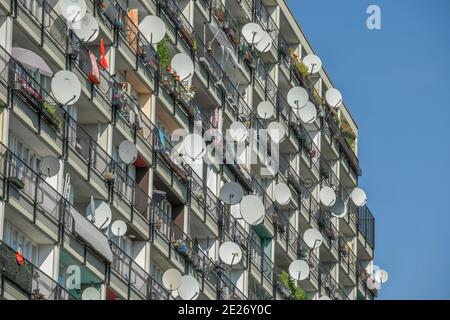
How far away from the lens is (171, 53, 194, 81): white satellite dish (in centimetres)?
6888

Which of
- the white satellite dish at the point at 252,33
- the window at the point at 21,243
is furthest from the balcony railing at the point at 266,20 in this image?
the window at the point at 21,243

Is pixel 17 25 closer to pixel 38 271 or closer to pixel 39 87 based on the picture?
pixel 39 87

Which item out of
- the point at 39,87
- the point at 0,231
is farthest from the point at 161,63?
the point at 0,231

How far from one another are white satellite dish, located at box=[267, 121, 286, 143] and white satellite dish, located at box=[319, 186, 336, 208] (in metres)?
8.03

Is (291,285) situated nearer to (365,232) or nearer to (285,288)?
(285,288)

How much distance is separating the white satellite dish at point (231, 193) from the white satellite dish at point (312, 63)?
19.7m

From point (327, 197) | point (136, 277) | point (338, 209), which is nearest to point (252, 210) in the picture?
point (136, 277)

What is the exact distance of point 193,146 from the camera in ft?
226

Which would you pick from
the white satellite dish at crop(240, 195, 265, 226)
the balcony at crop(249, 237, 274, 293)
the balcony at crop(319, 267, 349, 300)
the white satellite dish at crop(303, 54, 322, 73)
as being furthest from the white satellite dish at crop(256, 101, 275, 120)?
the balcony at crop(319, 267, 349, 300)

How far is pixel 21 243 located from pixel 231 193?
18.5m

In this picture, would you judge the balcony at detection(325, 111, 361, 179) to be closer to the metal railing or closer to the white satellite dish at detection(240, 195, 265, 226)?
the metal railing

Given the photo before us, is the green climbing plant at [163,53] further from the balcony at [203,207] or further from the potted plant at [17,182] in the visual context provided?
the potted plant at [17,182]

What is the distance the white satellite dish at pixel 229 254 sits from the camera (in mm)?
72312

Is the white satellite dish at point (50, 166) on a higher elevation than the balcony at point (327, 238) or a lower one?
lower
